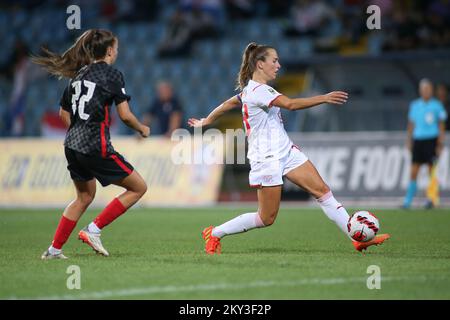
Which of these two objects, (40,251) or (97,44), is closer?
(97,44)

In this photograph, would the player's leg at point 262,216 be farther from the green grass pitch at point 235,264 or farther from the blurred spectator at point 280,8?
the blurred spectator at point 280,8

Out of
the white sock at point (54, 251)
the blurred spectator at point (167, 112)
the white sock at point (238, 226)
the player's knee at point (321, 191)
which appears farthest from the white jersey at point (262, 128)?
the blurred spectator at point (167, 112)

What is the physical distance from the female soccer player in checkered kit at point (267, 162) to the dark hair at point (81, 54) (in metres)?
1.51

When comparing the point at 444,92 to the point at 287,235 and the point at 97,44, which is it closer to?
the point at 287,235

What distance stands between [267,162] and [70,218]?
2.04 metres

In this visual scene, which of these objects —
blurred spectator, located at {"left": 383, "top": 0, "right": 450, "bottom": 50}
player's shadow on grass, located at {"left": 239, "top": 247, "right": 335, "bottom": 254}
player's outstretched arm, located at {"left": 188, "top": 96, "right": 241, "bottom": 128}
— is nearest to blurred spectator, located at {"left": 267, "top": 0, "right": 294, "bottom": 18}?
blurred spectator, located at {"left": 383, "top": 0, "right": 450, "bottom": 50}

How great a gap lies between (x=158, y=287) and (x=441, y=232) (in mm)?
5967

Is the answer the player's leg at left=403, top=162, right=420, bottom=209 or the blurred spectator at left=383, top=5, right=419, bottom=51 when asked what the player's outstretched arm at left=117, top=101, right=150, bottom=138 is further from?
the blurred spectator at left=383, top=5, right=419, bottom=51

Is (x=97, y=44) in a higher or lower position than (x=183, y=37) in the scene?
lower

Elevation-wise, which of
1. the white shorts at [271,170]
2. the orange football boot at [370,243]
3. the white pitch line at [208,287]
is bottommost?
the white pitch line at [208,287]

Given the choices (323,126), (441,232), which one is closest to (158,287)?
(441,232)

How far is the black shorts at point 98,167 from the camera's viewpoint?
8938 millimetres

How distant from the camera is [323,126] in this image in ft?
69.5
